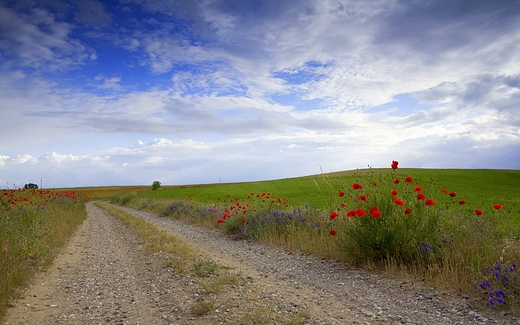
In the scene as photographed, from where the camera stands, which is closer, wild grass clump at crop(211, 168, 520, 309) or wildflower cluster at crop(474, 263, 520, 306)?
wildflower cluster at crop(474, 263, 520, 306)

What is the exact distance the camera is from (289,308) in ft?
15.9

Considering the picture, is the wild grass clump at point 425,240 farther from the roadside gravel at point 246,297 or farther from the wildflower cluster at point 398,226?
the roadside gravel at point 246,297

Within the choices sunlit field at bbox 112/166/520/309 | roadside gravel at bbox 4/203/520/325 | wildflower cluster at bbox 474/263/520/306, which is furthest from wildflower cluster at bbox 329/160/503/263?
wildflower cluster at bbox 474/263/520/306

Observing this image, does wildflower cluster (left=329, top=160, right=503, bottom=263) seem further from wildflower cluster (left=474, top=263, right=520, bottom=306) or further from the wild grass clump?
wildflower cluster (left=474, top=263, right=520, bottom=306)

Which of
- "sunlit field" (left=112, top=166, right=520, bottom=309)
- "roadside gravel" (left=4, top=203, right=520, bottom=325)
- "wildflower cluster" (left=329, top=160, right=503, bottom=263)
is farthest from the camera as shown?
"wildflower cluster" (left=329, top=160, right=503, bottom=263)

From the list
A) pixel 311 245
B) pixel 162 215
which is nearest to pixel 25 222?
pixel 311 245

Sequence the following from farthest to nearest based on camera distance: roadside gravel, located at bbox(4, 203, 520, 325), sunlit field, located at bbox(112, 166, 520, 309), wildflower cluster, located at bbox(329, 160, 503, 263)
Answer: wildflower cluster, located at bbox(329, 160, 503, 263), sunlit field, located at bbox(112, 166, 520, 309), roadside gravel, located at bbox(4, 203, 520, 325)

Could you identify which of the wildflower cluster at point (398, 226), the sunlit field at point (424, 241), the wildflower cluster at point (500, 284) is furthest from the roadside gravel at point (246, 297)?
the wildflower cluster at point (398, 226)

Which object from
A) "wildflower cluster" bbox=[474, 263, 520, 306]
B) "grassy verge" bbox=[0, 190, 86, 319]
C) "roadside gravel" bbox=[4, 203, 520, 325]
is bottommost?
"roadside gravel" bbox=[4, 203, 520, 325]

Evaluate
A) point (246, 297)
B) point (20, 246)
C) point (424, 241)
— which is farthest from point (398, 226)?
point (20, 246)

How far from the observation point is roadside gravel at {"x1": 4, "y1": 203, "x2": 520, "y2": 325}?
4.52m

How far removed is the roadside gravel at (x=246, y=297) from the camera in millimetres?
4520

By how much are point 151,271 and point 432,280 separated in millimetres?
5330

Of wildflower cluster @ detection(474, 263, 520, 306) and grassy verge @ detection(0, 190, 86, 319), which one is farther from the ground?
grassy verge @ detection(0, 190, 86, 319)
